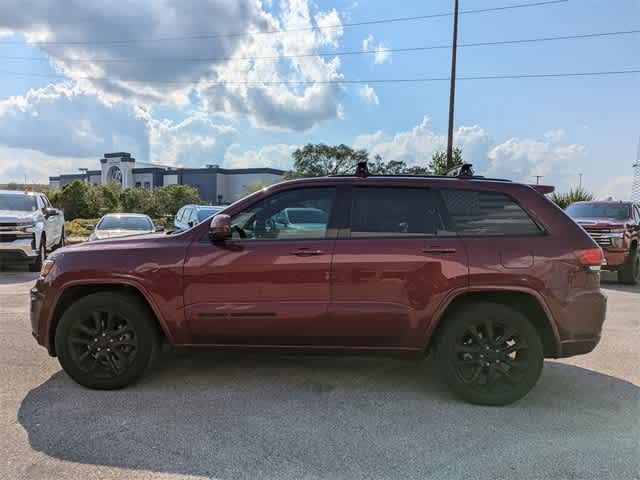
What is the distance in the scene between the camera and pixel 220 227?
3725 millimetres

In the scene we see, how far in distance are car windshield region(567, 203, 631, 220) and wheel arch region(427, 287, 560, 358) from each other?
9025mm

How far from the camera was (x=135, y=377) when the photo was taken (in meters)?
4.00

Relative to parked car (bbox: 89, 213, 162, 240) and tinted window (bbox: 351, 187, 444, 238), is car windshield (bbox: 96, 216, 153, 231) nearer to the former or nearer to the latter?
parked car (bbox: 89, 213, 162, 240)

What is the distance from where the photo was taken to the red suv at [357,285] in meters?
3.79

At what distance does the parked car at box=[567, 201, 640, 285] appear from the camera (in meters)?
10.5

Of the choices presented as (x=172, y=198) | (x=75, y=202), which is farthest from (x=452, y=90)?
(x=172, y=198)

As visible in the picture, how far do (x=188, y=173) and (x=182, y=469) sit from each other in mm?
76629

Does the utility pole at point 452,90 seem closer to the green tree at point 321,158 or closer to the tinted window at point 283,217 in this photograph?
the tinted window at point 283,217

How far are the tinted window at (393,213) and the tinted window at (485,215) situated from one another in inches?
5.7

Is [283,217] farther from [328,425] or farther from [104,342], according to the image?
[104,342]

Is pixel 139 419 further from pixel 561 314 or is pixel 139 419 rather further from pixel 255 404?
pixel 561 314

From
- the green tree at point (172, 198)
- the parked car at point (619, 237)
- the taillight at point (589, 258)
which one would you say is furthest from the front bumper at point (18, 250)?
the green tree at point (172, 198)

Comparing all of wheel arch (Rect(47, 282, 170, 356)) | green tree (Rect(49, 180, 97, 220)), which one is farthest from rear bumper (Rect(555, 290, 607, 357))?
green tree (Rect(49, 180, 97, 220))

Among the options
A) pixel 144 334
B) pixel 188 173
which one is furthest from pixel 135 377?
pixel 188 173
